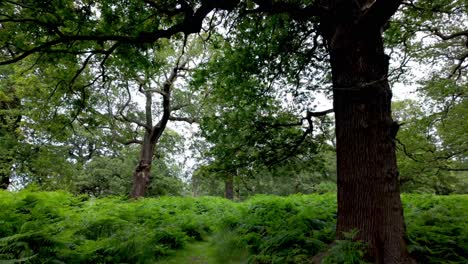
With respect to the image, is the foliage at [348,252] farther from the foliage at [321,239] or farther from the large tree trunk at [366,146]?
the large tree trunk at [366,146]

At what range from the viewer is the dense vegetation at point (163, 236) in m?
3.61

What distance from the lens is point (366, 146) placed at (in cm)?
401

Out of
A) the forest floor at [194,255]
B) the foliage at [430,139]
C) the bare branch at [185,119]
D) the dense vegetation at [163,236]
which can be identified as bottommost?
the forest floor at [194,255]

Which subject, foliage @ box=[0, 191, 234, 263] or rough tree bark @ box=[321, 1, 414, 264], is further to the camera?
rough tree bark @ box=[321, 1, 414, 264]

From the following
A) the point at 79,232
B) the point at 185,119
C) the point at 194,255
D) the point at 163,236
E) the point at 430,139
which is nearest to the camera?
the point at 79,232

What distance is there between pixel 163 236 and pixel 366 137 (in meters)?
4.25

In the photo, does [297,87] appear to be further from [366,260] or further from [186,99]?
[186,99]

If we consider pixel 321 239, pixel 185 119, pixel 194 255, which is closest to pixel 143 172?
pixel 185 119

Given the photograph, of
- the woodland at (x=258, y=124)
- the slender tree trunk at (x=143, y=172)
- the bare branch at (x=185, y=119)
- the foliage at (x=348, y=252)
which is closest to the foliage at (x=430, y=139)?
the woodland at (x=258, y=124)

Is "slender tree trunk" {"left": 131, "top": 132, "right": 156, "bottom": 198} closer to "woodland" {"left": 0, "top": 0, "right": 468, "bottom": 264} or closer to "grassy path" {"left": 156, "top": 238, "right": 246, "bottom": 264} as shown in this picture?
"woodland" {"left": 0, "top": 0, "right": 468, "bottom": 264}

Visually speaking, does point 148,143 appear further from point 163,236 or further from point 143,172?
point 163,236

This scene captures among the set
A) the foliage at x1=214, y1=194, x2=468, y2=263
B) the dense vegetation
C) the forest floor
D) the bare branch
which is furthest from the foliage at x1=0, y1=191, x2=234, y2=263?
the bare branch

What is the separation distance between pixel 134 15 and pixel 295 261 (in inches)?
197

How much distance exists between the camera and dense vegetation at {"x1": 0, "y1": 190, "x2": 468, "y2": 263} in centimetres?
361
